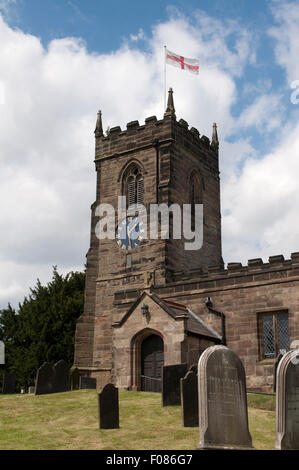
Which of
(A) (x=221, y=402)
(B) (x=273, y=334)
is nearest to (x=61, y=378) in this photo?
(B) (x=273, y=334)

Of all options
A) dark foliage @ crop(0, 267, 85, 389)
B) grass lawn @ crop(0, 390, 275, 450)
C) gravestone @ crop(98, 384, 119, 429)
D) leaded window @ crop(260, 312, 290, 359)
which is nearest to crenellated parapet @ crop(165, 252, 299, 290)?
leaded window @ crop(260, 312, 290, 359)

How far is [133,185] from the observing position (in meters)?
35.1

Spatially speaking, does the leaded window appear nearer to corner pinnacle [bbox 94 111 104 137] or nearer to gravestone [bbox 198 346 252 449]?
gravestone [bbox 198 346 252 449]

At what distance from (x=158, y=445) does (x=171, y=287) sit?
15.9 metres

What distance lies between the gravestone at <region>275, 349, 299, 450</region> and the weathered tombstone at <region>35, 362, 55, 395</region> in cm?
1206

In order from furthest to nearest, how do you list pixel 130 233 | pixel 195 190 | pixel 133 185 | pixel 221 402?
pixel 195 190 < pixel 133 185 < pixel 130 233 < pixel 221 402

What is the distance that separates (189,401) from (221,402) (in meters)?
2.67

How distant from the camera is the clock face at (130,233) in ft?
109

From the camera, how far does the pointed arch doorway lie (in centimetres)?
2514

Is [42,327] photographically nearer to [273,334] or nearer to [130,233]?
[130,233]

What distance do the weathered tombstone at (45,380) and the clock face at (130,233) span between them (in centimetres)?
1123

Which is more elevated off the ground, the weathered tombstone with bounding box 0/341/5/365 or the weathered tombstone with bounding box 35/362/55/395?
the weathered tombstone with bounding box 0/341/5/365

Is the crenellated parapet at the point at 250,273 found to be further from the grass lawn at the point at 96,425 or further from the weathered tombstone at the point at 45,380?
the weathered tombstone at the point at 45,380

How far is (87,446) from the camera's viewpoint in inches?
542
